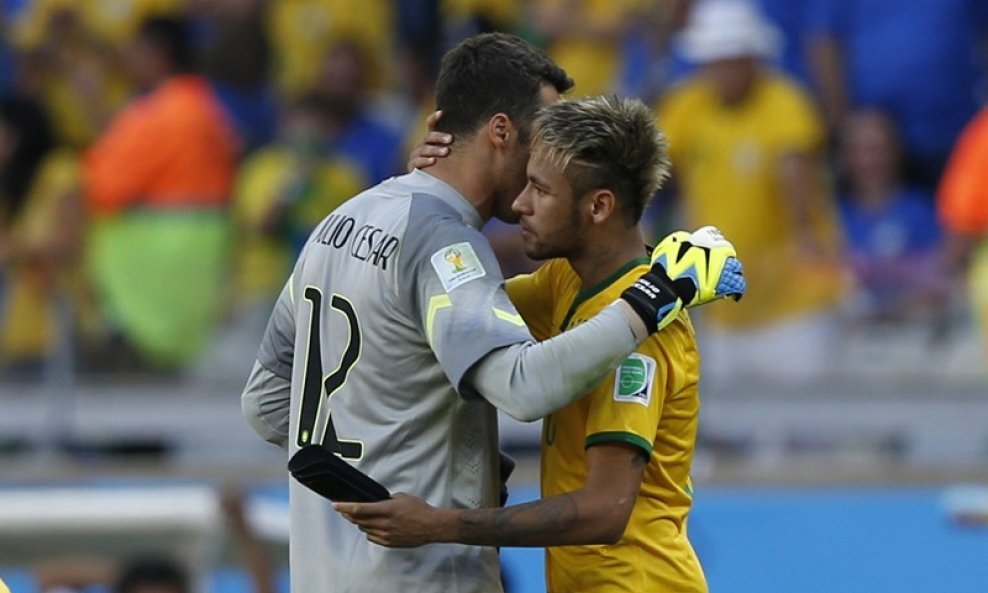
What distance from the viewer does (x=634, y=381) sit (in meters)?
3.71

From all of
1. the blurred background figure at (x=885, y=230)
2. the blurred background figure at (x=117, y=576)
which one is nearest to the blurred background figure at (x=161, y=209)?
the blurred background figure at (x=117, y=576)

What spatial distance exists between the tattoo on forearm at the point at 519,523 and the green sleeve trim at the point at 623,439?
0.41 feet

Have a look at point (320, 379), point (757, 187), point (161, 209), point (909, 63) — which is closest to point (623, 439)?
point (320, 379)

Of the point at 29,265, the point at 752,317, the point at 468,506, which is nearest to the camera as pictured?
the point at 468,506

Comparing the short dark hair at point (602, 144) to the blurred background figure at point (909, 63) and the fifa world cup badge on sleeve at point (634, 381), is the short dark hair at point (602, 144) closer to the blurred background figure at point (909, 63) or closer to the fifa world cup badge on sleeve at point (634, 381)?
the fifa world cup badge on sleeve at point (634, 381)

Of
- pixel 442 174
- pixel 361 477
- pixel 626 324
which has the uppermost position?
pixel 442 174

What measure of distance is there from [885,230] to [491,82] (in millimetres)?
4637

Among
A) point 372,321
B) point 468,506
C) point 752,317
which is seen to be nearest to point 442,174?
point 372,321

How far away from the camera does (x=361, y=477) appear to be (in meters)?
3.61

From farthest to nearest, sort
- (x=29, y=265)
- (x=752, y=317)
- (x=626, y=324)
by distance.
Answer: (x=29, y=265), (x=752, y=317), (x=626, y=324)

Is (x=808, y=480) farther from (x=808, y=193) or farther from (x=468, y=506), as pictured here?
(x=468, y=506)

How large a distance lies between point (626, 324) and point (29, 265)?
197 inches

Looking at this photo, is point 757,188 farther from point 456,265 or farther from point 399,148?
point 456,265

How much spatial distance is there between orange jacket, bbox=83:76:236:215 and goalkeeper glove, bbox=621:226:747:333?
16.1ft
